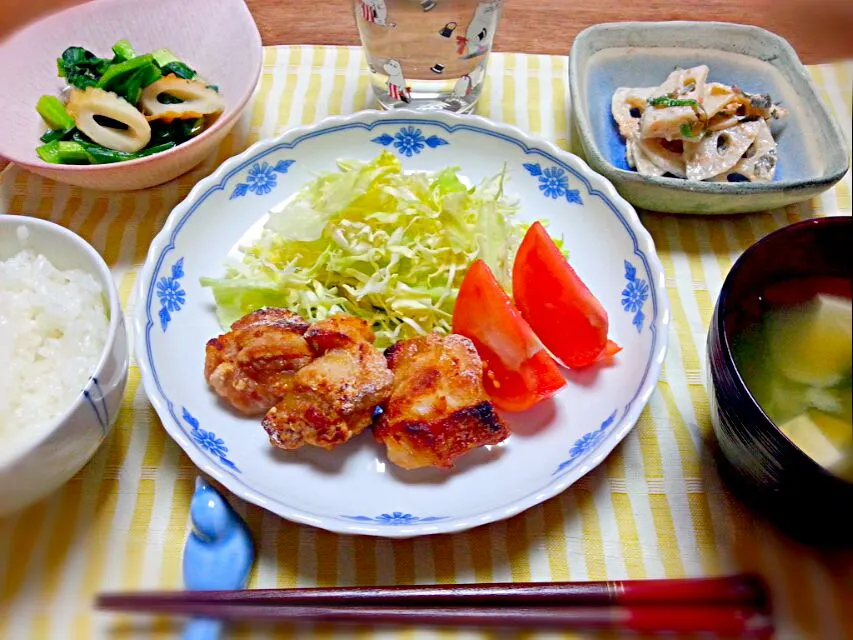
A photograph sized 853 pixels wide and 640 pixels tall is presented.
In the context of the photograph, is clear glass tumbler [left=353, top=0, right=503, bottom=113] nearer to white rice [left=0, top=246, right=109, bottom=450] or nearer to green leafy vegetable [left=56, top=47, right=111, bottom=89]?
green leafy vegetable [left=56, top=47, right=111, bottom=89]

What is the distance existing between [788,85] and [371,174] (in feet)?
5.11

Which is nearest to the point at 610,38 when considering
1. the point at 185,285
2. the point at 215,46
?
the point at 215,46

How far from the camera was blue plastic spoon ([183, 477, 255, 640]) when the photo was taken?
52.3 inches

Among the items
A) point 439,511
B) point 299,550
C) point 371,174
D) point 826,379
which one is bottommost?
point 299,550

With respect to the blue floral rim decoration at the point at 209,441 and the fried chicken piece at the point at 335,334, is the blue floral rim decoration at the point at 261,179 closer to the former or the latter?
the fried chicken piece at the point at 335,334

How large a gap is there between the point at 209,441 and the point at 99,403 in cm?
25

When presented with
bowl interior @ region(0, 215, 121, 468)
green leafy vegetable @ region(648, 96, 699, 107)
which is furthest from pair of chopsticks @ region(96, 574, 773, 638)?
green leafy vegetable @ region(648, 96, 699, 107)

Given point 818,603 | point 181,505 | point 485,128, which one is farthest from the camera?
point 485,128

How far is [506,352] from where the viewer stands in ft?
5.20

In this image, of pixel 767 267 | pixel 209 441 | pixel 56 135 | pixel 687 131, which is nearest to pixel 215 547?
pixel 209 441

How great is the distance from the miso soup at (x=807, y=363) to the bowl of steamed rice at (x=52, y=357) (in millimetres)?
1265

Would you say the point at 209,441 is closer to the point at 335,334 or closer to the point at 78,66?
the point at 335,334

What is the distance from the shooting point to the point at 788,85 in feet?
7.67

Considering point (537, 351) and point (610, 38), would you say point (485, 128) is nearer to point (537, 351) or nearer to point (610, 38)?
point (610, 38)
